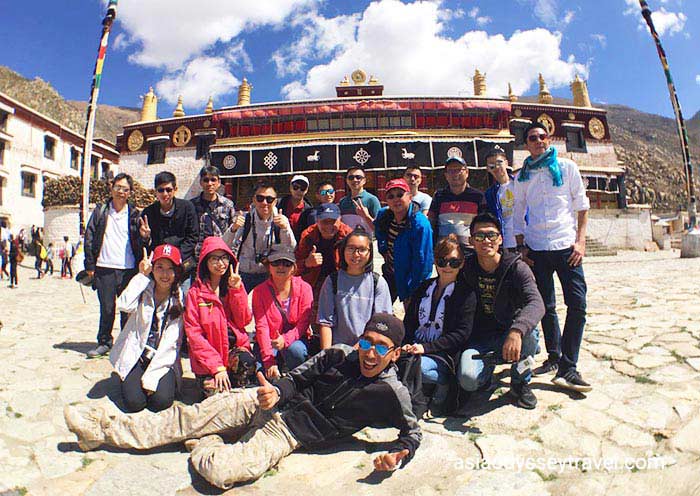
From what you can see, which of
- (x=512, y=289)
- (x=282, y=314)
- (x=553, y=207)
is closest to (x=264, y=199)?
(x=282, y=314)

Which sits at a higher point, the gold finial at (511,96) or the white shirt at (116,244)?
the gold finial at (511,96)

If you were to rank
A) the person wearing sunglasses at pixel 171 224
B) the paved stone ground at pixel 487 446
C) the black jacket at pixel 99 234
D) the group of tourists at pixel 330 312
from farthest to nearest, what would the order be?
1. the black jacket at pixel 99 234
2. the person wearing sunglasses at pixel 171 224
3. the group of tourists at pixel 330 312
4. the paved stone ground at pixel 487 446

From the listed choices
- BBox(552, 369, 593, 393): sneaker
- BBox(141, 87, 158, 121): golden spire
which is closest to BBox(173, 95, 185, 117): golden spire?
BBox(141, 87, 158, 121): golden spire

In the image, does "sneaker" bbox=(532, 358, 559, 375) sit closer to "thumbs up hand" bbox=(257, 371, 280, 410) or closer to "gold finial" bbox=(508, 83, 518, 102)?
"thumbs up hand" bbox=(257, 371, 280, 410)

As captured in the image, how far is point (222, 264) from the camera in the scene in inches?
140

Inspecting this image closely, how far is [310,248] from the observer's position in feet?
13.5

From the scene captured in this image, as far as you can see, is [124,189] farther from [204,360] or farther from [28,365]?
[204,360]

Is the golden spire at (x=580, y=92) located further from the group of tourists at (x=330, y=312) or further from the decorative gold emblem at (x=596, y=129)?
the group of tourists at (x=330, y=312)

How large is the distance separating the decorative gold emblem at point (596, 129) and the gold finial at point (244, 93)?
22815 mm

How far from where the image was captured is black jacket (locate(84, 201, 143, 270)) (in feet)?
14.6

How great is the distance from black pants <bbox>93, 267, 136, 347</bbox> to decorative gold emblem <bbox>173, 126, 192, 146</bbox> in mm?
23465

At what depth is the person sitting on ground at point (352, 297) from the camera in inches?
131

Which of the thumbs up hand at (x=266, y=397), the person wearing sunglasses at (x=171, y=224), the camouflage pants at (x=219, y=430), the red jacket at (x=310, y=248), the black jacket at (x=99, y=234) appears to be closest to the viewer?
the camouflage pants at (x=219, y=430)

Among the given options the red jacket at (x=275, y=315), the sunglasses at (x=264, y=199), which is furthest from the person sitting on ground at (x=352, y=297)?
the sunglasses at (x=264, y=199)
